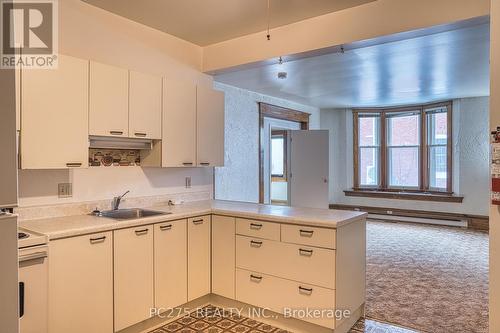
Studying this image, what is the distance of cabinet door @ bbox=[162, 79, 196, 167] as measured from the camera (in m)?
3.30

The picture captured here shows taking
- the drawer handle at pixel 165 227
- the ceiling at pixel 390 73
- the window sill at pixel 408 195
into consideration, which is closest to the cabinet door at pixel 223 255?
the drawer handle at pixel 165 227

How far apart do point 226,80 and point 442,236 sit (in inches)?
185

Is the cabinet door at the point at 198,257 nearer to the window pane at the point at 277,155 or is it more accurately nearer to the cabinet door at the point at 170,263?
the cabinet door at the point at 170,263

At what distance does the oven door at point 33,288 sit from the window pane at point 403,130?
24.1ft

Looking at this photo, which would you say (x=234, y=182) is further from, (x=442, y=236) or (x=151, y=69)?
(x=442, y=236)

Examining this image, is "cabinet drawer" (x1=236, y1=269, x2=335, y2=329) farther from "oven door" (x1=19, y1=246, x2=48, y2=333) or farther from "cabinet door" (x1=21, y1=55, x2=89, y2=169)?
"cabinet door" (x1=21, y1=55, x2=89, y2=169)

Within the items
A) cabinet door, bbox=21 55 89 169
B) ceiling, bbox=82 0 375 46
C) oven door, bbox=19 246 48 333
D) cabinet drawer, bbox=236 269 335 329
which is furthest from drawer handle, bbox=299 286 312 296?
ceiling, bbox=82 0 375 46

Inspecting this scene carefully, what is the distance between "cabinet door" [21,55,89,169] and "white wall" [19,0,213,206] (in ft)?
1.13

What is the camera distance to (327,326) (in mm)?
2574

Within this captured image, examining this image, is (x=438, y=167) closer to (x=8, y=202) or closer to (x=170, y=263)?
(x=170, y=263)

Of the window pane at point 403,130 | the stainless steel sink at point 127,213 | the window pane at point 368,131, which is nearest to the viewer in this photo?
the stainless steel sink at point 127,213

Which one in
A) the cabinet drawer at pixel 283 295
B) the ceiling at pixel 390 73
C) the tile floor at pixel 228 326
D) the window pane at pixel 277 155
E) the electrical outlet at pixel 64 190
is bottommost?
the tile floor at pixel 228 326

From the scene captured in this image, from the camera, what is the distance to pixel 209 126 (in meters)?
3.76

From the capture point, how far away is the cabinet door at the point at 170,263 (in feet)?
9.29
